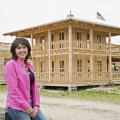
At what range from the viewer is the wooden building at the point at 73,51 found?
30766 millimetres

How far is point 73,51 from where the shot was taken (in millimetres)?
30625

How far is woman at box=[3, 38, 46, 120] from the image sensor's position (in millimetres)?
5039

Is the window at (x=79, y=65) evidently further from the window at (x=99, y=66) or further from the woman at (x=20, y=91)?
the woman at (x=20, y=91)

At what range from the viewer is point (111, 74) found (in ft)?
111

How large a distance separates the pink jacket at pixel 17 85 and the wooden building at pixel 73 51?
2417cm

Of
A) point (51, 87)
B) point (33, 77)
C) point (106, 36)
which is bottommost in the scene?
point (51, 87)

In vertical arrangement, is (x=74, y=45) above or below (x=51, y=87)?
above

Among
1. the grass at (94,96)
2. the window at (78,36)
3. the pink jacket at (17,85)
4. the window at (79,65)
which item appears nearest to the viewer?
the pink jacket at (17,85)

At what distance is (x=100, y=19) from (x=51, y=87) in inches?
307

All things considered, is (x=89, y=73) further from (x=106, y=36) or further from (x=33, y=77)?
(x=33, y=77)

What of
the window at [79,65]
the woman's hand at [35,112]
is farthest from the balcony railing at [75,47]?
the woman's hand at [35,112]

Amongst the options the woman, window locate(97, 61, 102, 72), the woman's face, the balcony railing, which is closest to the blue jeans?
the woman

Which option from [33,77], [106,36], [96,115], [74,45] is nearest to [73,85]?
[74,45]

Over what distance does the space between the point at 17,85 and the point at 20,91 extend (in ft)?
0.29
